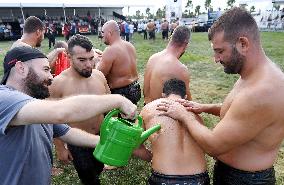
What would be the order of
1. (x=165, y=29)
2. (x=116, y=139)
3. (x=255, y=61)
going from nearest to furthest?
(x=116, y=139) → (x=255, y=61) → (x=165, y=29)

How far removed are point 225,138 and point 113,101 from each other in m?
1.01

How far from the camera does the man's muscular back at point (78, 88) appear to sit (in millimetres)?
4020

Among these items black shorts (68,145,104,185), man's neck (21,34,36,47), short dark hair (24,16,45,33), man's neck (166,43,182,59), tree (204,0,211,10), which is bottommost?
black shorts (68,145,104,185)

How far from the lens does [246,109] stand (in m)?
2.35

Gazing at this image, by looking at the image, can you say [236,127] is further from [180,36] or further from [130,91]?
[130,91]

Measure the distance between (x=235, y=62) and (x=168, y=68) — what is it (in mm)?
2241

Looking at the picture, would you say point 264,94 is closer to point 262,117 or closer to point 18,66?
point 262,117

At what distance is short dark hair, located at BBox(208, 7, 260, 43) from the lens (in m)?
2.43

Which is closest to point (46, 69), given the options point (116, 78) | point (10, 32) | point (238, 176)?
point (238, 176)

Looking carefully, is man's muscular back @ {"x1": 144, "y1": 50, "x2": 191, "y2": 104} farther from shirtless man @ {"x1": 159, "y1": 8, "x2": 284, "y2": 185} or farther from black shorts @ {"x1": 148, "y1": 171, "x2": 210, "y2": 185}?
shirtless man @ {"x1": 159, "y1": 8, "x2": 284, "y2": 185}

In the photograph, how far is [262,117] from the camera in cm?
235

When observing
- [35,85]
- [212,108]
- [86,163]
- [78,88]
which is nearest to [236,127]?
[212,108]

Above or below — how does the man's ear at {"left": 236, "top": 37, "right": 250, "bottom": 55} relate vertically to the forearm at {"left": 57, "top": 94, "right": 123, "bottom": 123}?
above

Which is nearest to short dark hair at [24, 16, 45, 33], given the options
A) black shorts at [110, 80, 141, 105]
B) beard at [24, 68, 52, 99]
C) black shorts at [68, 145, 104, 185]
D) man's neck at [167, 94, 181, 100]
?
black shorts at [110, 80, 141, 105]
